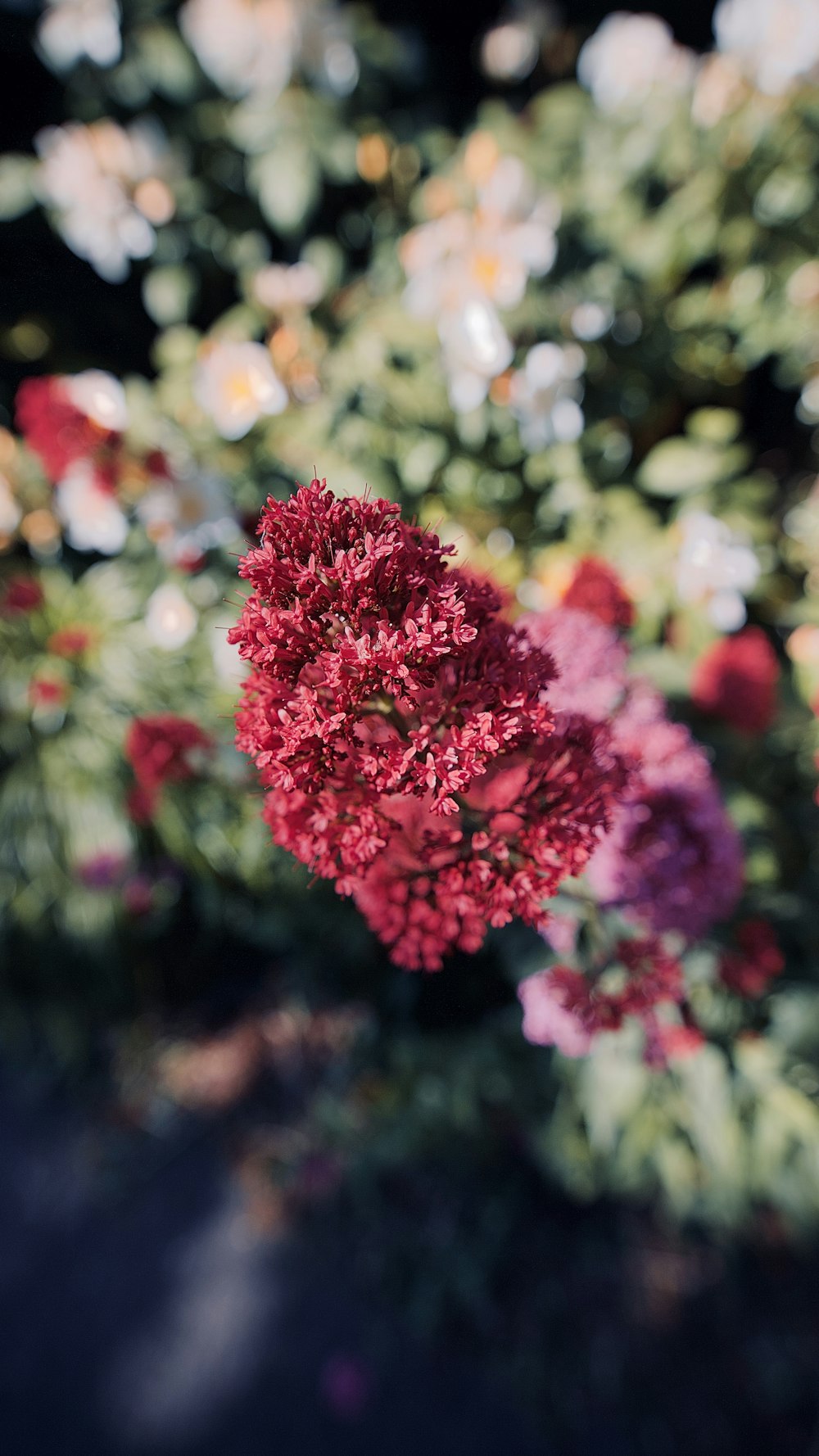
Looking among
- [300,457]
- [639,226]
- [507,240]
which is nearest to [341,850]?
[300,457]

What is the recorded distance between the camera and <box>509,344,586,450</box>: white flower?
63.0 inches

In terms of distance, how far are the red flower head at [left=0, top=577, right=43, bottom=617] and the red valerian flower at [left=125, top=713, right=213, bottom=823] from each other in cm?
76

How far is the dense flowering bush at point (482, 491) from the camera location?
1.26 metres

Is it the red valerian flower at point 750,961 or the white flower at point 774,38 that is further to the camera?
the white flower at point 774,38

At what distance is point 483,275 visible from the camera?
Result: 163 cm

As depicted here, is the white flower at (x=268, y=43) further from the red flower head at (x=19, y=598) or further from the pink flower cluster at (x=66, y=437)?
the red flower head at (x=19, y=598)

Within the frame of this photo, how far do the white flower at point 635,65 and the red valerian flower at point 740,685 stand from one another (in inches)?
57.5

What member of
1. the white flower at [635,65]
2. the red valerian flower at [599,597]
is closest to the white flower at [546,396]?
the red valerian flower at [599,597]

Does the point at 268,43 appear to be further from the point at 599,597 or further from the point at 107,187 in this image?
the point at 599,597

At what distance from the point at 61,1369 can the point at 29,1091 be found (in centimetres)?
79

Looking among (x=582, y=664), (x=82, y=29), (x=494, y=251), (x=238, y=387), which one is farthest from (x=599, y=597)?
(x=82, y=29)

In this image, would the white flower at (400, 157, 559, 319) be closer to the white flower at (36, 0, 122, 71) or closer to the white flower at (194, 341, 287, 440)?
the white flower at (194, 341, 287, 440)

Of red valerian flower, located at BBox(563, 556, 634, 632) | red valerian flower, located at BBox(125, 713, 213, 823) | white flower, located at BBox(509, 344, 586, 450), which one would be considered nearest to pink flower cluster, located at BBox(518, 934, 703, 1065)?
red valerian flower, located at BBox(563, 556, 634, 632)

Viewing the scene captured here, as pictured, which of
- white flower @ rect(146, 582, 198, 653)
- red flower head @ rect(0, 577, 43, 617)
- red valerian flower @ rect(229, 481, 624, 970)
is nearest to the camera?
red valerian flower @ rect(229, 481, 624, 970)
